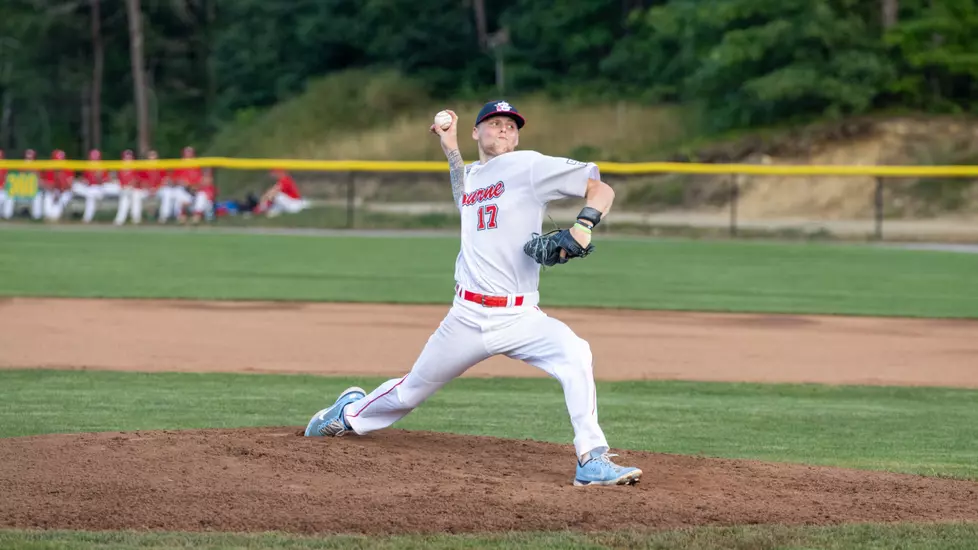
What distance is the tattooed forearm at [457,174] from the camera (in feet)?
22.2

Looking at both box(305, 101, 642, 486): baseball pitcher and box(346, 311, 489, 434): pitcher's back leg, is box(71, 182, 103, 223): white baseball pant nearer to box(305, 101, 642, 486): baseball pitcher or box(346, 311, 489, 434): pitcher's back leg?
box(346, 311, 489, 434): pitcher's back leg

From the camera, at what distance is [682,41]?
4200 centimetres

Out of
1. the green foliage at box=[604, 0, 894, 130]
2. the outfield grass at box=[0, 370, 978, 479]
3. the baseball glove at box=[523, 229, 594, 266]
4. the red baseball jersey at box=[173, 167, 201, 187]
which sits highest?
the green foliage at box=[604, 0, 894, 130]

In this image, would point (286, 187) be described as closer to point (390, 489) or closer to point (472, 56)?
point (472, 56)

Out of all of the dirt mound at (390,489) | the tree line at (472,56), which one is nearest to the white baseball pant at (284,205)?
the tree line at (472,56)

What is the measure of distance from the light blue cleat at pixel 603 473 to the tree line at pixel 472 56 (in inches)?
1197

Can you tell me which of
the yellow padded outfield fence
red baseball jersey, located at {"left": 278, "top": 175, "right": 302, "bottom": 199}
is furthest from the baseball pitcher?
red baseball jersey, located at {"left": 278, "top": 175, "right": 302, "bottom": 199}

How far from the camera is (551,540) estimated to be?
5.31 m

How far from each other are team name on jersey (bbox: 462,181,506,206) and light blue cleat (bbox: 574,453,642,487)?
4.23ft

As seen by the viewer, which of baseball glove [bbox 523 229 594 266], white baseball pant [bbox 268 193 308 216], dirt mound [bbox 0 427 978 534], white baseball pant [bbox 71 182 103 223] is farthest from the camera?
white baseball pant [bbox 71 182 103 223]

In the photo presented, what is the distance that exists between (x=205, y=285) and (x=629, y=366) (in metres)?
7.88

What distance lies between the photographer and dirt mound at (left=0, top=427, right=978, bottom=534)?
18.4ft

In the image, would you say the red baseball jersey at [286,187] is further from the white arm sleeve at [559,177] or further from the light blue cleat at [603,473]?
the light blue cleat at [603,473]

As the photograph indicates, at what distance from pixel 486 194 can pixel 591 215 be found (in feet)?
2.24
